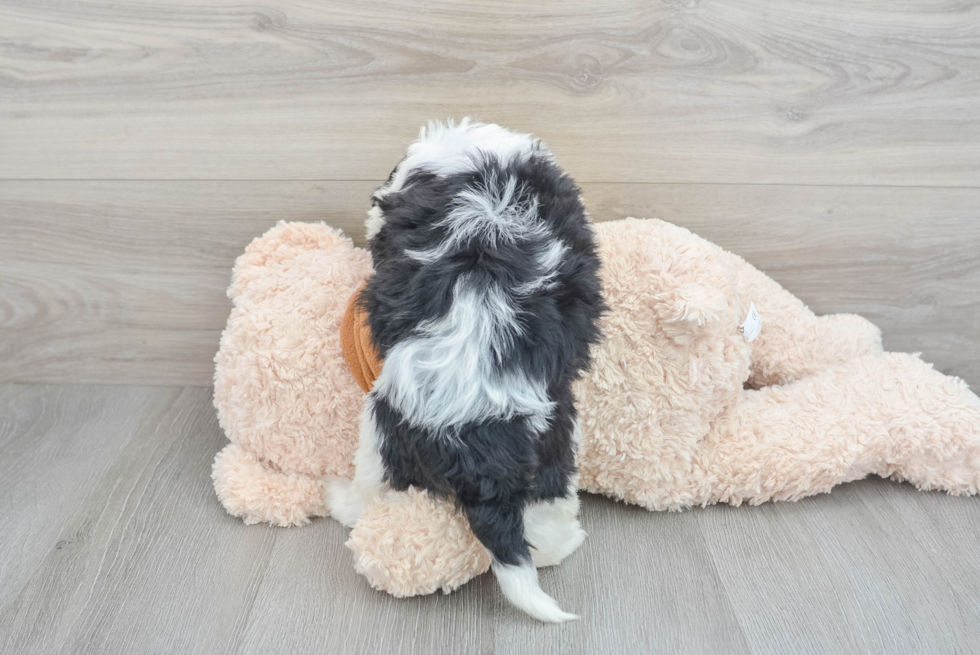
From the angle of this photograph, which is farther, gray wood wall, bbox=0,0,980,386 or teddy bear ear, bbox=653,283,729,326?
gray wood wall, bbox=0,0,980,386

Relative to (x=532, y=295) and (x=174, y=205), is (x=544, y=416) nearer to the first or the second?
(x=532, y=295)

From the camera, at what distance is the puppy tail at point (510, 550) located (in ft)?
2.03

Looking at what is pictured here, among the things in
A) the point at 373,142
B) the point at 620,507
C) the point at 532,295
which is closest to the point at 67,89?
the point at 373,142

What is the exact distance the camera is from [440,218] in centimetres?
62

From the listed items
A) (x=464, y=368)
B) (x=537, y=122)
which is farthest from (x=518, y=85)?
(x=464, y=368)

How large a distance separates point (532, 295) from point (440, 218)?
11 cm

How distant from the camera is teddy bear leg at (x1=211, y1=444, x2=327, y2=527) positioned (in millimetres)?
810

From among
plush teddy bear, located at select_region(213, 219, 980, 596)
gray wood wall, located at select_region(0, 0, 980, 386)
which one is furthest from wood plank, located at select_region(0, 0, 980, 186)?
plush teddy bear, located at select_region(213, 219, 980, 596)

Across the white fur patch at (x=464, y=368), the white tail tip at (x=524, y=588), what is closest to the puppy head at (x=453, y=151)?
the white fur patch at (x=464, y=368)

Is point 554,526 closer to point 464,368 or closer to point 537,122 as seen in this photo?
point 464,368

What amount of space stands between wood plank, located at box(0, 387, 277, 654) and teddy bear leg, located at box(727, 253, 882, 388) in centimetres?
68

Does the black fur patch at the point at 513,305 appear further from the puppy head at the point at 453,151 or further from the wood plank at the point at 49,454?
the wood plank at the point at 49,454

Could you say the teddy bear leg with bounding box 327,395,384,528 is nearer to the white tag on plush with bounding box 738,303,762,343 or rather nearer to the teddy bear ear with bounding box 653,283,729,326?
the teddy bear ear with bounding box 653,283,729,326

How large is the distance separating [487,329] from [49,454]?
742 millimetres
